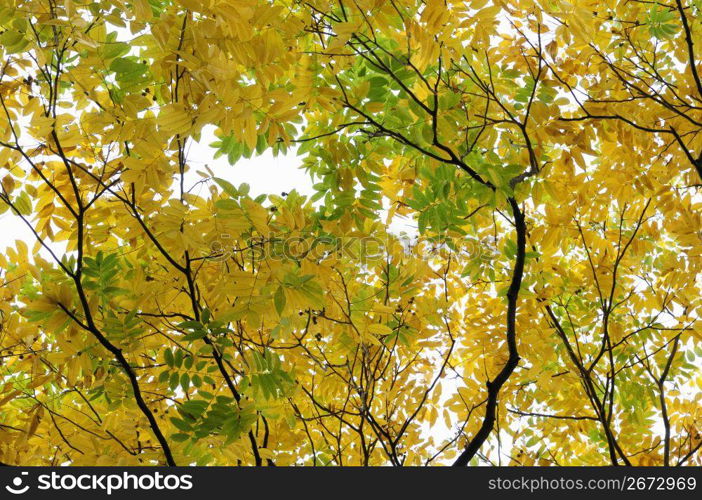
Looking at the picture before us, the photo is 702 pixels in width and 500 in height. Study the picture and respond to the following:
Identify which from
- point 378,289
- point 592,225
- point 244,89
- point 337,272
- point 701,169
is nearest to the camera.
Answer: point 244,89

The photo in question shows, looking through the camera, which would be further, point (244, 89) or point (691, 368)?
point (691, 368)

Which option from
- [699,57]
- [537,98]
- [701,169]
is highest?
[699,57]

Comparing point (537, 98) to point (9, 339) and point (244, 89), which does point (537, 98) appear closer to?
point (244, 89)

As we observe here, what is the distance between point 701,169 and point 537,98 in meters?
0.88

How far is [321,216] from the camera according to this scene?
3.36 metres

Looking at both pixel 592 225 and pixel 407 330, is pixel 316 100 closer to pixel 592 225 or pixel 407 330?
pixel 407 330

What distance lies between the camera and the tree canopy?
239cm

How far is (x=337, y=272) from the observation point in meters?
3.28

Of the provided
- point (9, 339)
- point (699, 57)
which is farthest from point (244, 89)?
point (699, 57)

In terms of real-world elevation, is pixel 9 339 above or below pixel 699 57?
below

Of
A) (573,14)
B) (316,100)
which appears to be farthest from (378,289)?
(573,14)

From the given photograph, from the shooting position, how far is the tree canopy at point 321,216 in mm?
2395
